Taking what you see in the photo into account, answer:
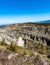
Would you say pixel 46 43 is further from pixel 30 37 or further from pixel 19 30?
pixel 19 30

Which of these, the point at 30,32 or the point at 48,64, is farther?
the point at 30,32

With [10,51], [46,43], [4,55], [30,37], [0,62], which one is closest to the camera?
[0,62]

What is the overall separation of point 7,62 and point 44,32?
63.5 m

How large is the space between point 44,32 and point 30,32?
7.92m

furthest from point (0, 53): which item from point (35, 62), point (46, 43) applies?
point (46, 43)

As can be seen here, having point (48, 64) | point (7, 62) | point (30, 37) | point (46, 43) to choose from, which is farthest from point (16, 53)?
point (30, 37)

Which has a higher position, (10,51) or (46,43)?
(10,51)

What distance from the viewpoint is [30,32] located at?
83938 mm

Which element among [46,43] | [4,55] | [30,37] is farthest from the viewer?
[30,37]

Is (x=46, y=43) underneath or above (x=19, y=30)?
underneath

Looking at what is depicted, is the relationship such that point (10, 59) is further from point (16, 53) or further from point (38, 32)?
point (38, 32)

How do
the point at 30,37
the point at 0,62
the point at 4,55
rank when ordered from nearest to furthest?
the point at 0,62 < the point at 4,55 < the point at 30,37

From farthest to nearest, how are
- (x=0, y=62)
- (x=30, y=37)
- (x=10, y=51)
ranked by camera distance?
(x=30, y=37)
(x=10, y=51)
(x=0, y=62)

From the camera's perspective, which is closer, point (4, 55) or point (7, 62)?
point (7, 62)
